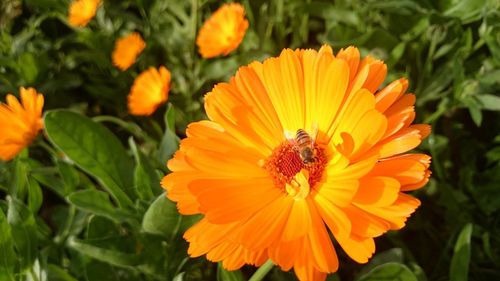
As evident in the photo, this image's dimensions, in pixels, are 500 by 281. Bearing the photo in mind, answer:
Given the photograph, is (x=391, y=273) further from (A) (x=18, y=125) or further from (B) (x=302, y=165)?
(A) (x=18, y=125)

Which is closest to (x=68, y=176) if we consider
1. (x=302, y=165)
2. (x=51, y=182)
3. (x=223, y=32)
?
(x=51, y=182)

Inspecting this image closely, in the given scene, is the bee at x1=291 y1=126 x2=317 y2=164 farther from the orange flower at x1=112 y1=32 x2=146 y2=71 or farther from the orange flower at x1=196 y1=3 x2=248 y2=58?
the orange flower at x1=112 y1=32 x2=146 y2=71

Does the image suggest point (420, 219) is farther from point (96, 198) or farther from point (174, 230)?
point (96, 198)

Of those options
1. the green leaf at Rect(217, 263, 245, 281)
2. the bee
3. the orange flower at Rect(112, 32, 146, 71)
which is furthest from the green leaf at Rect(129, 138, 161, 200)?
the orange flower at Rect(112, 32, 146, 71)

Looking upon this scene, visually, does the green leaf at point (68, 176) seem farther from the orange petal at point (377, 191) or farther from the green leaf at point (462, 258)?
the green leaf at point (462, 258)

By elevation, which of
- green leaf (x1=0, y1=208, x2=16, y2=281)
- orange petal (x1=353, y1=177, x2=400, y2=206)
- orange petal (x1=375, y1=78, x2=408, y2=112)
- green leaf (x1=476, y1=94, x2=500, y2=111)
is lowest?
green leaf (x1=0, y1=208, x2=16, y2=281)

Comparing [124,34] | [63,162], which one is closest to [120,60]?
[124,34]
